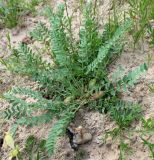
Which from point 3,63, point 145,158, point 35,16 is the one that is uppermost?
point 35,16

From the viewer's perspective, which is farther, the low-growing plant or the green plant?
the green plant

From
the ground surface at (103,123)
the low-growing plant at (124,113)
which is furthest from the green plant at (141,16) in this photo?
the low-growing plant at (124,113)

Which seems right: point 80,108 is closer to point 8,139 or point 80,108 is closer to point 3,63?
point 8,139

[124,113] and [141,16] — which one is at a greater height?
[141,16]

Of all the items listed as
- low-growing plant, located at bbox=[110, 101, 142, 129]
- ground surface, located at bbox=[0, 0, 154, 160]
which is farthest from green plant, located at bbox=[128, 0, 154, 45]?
low-growing plant, located at bbox=[110, 101, 142, 129]

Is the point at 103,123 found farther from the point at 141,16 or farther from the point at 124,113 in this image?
the point at 141,16

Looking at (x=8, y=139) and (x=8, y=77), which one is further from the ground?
(x=8, y=77)

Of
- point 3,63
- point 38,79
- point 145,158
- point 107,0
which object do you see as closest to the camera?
point 145,158

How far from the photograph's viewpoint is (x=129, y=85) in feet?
9.16

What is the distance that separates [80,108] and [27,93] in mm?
368

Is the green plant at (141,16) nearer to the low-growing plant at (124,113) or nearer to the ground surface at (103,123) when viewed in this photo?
the ground surface at (103,123)

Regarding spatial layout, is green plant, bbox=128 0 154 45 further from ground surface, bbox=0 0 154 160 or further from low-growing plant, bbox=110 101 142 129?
low-growing plant, bbox=110 101 142 129

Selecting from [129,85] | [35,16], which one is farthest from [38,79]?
[35,16]

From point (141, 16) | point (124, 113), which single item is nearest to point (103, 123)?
point (124, 113)
